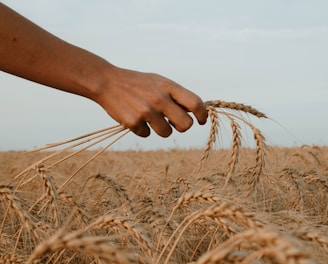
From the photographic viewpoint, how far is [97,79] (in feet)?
5.78

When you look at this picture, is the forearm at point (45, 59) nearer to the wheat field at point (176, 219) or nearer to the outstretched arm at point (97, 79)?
the outstretched arm at point (97, 79)

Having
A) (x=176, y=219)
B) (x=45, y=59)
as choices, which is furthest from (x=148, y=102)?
(x=176, y=219)

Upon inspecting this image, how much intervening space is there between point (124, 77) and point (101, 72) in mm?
80

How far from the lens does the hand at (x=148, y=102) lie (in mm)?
1681

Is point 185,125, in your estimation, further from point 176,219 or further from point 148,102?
point 176,219

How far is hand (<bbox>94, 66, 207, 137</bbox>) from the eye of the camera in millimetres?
1681

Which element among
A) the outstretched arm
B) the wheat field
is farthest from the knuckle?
the wheat field

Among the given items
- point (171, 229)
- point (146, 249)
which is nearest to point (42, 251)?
point (146, 249)

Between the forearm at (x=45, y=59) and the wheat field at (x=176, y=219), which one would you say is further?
the forearm at (x=45, y=59)

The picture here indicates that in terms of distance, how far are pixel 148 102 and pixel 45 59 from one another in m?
0.34

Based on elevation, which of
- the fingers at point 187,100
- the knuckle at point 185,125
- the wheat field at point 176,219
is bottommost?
the wheat field at point 176,219

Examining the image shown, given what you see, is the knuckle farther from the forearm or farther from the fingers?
the forearm

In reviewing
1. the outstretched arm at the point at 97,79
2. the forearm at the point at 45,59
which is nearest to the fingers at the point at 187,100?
the outstretched arm at the point at 97,79

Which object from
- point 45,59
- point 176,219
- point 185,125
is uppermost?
point 45,59
